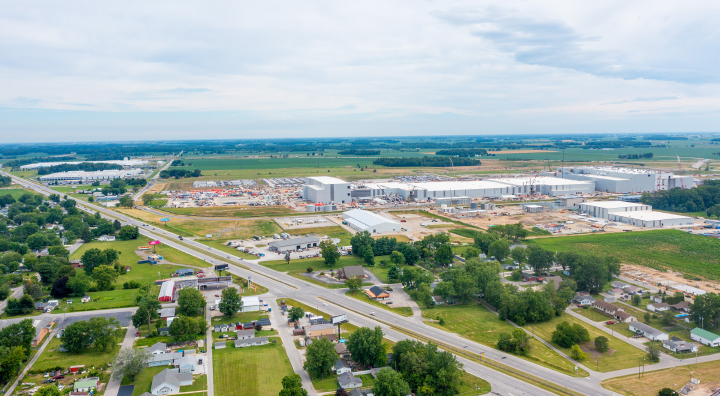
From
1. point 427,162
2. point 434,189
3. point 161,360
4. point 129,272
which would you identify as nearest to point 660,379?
point 161,360

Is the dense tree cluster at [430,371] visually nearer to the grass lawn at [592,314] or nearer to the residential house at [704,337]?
the grass lawn at [592,314]

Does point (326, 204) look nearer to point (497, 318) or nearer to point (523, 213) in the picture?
point (523, 213)

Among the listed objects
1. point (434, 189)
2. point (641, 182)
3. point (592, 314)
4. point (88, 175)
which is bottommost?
point (592, 314)

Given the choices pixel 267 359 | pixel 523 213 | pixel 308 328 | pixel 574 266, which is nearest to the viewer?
pixel 267 359

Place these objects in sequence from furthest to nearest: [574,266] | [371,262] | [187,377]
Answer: [371,262]
[574,266]
[187,377]

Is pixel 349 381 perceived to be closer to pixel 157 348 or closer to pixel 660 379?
pixel 157 348

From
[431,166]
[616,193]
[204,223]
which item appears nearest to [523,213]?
[616,193]
